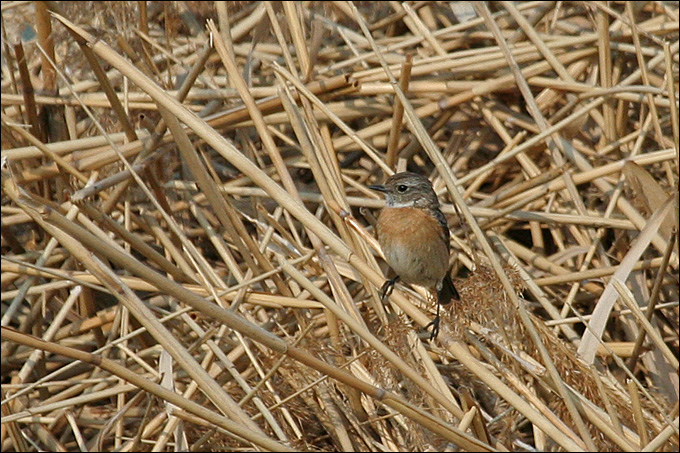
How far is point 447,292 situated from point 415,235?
0.25 metres

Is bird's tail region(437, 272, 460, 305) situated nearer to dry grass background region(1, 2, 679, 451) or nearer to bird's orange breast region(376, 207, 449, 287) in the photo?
bird's orange breast region(376, 207, 449, 287)

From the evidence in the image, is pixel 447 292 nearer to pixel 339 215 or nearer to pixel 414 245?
pixel 414 245

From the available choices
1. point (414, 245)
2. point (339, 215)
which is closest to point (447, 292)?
point (414, 245)

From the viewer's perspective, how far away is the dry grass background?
2.93 meters

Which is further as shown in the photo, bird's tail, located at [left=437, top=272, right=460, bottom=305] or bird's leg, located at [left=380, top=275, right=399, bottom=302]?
bird's tail, located at [left=437, top=272, right=460, bottom=305]

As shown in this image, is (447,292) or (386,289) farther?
(447,292)

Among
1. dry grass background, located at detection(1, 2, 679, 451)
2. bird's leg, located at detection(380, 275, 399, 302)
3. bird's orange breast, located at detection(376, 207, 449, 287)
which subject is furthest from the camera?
bird's orange breast, located at detection(376, 207, 449, 287)

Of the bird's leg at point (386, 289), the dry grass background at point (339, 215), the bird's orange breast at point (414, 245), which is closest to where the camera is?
the dry grass background at point (339, 215)

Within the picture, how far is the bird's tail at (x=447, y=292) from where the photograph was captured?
11.5 ft

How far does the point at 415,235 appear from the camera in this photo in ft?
11.6

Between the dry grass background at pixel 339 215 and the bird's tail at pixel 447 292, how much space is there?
0.16m

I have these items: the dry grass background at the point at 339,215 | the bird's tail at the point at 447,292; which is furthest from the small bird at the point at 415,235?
the dry grass background at the point at 339,215

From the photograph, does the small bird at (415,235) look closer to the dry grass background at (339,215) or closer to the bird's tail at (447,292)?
Result: the bird's tail at (447,292)

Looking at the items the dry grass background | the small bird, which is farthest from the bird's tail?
the dry grass background
